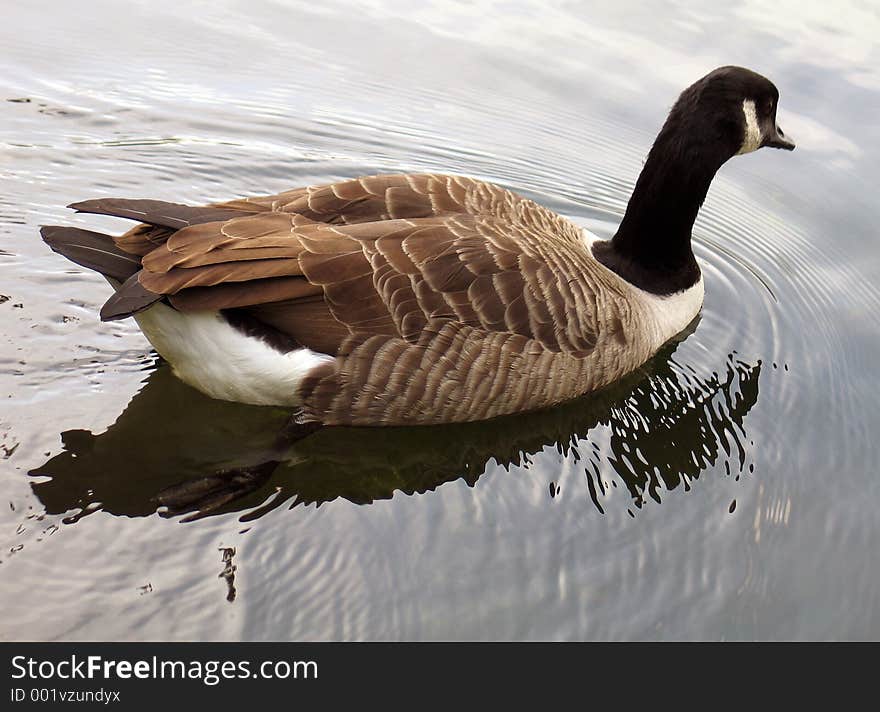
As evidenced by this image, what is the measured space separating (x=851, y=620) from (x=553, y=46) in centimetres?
649

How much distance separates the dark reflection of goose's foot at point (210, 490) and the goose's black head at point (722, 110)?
3.13 metres

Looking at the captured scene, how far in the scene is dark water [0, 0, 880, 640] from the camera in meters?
4.80

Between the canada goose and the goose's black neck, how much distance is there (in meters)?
0.44

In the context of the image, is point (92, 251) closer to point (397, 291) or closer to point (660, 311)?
point (397, 291)

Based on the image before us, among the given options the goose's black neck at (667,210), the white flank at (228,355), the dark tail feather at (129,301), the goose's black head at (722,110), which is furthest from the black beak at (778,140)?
the dark tail feather at (129,301)

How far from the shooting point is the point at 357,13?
33.9ft

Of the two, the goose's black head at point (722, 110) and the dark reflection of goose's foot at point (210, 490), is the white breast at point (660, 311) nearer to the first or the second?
the goose's black head at point (722, 110)

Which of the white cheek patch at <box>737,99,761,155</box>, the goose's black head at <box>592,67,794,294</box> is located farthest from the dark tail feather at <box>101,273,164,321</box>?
the white cheek patch at <box>737,99,761,155</box>

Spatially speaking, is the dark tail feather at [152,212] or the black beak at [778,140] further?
the black beak at [778,140]

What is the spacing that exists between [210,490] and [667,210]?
10.4 feet

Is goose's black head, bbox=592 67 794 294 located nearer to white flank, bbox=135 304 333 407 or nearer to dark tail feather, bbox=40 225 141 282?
white flank, bbox=135 304 333 407

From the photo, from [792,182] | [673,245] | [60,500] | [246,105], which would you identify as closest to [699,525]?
[673,245]

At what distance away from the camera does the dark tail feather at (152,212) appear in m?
5.35

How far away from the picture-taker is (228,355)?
5516 millimetres
